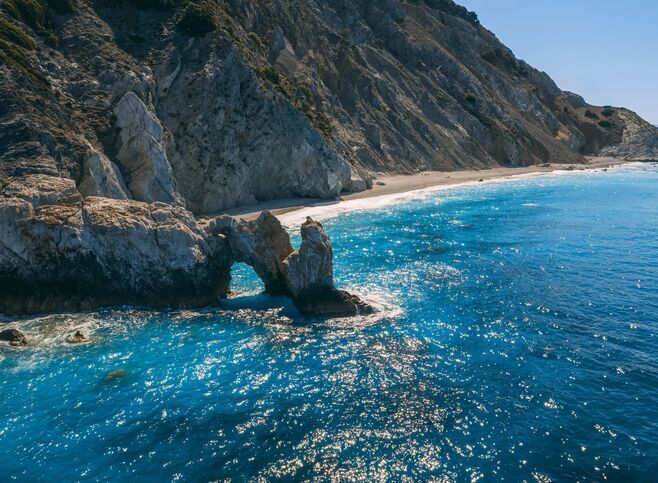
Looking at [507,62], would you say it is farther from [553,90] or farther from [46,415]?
[46,415]

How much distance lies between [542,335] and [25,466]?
2381cm

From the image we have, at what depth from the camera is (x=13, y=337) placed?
23594 mm

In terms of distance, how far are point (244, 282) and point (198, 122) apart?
1099 inches

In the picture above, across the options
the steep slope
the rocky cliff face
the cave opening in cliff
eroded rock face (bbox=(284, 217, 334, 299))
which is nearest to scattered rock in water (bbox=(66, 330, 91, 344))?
the rocky cliff face

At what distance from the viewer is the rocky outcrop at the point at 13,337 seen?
76.9 ft

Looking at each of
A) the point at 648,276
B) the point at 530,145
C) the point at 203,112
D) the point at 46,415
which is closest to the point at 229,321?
the point at 46,415

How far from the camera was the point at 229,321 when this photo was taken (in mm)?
27500

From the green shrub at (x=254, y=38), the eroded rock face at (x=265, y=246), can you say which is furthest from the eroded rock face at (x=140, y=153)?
the green shrub at (x=254, y=38)

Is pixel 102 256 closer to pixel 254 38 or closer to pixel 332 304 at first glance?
pixel 332 304

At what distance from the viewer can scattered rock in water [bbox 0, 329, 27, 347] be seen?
23.4 metres

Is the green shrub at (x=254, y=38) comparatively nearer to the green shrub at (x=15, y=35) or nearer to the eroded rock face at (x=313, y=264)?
the green shrub at (x=15, y=35)

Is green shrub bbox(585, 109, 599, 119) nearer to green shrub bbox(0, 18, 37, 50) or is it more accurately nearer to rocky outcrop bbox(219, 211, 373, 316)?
rocky outcrop bbox(219, 211, 373, 316)

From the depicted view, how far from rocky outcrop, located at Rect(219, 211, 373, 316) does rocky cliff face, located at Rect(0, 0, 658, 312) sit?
111 cm

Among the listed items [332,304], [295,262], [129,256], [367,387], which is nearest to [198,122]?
[129,256]
